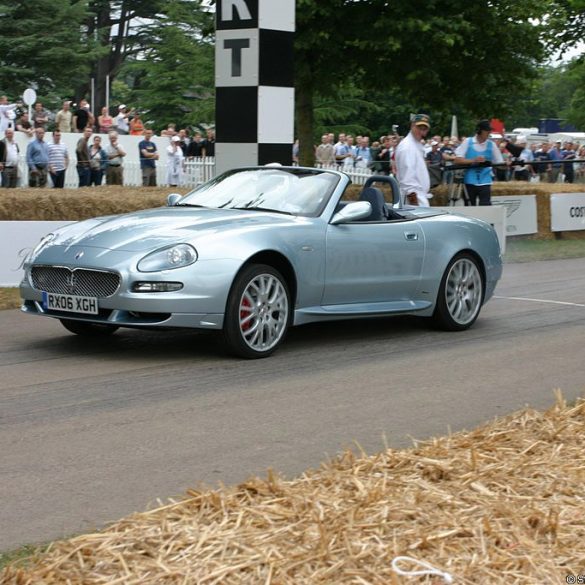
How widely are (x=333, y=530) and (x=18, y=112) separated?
40.1 meters

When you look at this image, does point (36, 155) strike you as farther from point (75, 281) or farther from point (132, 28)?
point (132, 28)

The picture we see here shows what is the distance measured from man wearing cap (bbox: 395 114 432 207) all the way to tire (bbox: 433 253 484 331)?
3406 mm

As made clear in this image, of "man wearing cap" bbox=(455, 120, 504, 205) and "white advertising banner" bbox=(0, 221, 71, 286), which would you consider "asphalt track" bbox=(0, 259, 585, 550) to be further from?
"man wearing cap" bbox=(455, 120, 504, 205)

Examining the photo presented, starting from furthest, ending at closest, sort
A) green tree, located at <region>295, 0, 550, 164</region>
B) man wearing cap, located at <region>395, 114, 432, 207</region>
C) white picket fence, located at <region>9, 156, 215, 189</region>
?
white picket fence, located at <region>9, 156, 215, 189</region>
green tree, located at <region>295, 0, 550, 164</region>
man wearing cap, located at <region>395, 114, 432, 207</region>

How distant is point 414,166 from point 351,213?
4699 millimetres

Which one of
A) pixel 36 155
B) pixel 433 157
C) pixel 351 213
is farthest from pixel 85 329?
pixel 433 157

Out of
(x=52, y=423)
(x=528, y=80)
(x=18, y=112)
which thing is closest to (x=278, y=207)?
(x=52, y=423)

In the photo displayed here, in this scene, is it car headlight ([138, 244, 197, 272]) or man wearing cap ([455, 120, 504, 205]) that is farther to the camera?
man wearing cap ([455, 120, 504, 205])

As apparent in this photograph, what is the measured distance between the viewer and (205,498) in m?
4.48

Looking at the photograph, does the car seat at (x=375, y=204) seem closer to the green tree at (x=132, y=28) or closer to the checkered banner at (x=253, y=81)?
the checkered banner at (x=253, y=81)

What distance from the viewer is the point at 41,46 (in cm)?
4309

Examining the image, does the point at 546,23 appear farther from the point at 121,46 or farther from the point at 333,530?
the point at 121,46

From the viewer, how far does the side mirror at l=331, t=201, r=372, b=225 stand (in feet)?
31.5

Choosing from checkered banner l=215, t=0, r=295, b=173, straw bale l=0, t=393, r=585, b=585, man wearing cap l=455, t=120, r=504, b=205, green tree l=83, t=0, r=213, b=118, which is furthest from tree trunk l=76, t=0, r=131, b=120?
straw bale l=0, t=393, r=585, b=585
